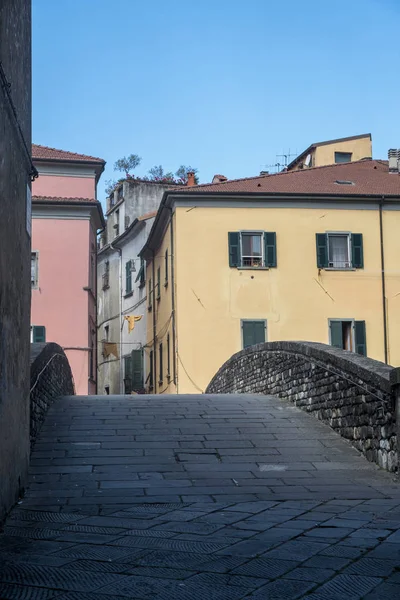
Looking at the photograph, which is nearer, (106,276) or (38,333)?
(38,333)

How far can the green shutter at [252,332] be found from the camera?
1018 inches

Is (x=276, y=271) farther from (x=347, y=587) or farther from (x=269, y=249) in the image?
(x=347, y=587)

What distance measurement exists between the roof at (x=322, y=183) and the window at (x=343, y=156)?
3967 millimetres

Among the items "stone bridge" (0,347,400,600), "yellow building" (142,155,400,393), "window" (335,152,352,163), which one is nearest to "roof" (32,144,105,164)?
"yellow building" (142,155,400,393)

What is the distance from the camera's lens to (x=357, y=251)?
26719 millimetres

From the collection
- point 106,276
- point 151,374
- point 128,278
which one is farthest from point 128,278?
point 151,374

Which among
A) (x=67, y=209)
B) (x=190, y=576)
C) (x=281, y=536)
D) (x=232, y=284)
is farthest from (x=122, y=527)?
(x=67, y=209)

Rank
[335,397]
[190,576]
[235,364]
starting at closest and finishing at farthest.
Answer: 1. [190,576]
2. [335,397]
3. [235,364]

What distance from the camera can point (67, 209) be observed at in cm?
2894

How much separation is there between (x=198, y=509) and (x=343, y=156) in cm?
3113

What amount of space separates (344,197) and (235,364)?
11.1 metres

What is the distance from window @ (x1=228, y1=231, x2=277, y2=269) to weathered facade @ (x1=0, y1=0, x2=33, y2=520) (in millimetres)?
18424

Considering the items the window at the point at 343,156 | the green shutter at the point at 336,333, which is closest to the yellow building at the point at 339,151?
the window at the point at 343,156

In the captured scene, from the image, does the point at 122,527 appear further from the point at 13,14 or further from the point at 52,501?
the point at 13,14
